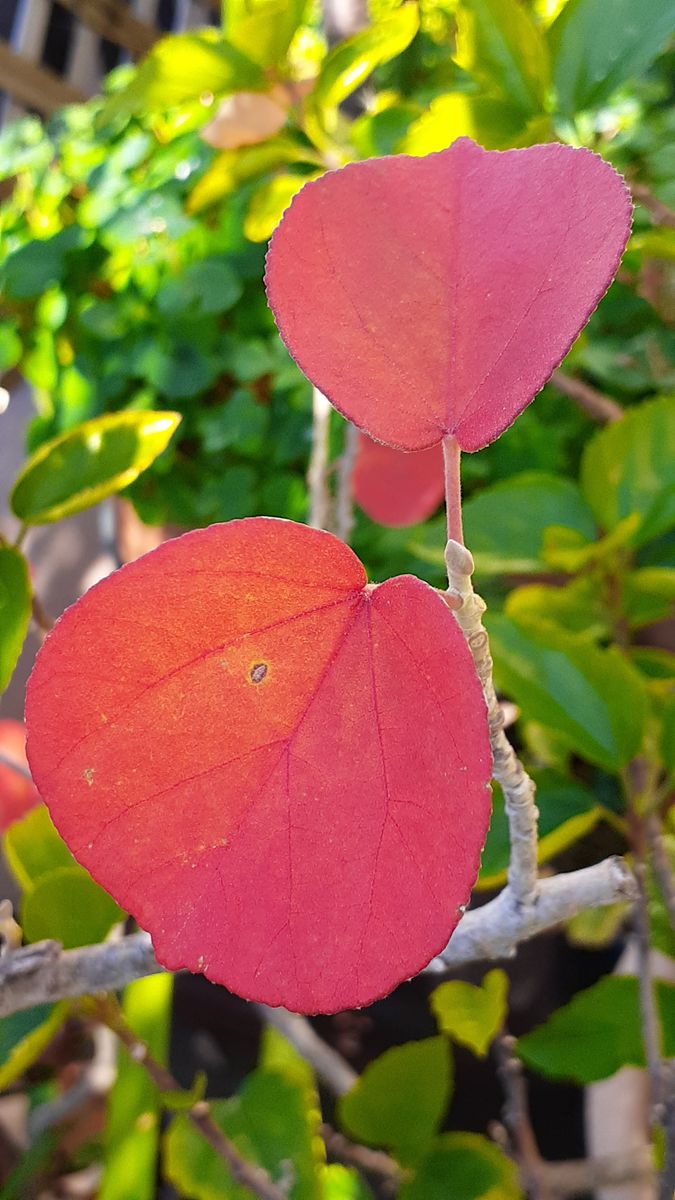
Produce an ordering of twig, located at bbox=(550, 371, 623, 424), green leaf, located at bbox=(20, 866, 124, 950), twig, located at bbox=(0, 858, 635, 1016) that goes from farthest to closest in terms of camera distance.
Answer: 1. twig, located at bbox=(550, 371, 623, 424)
2. green leaf, located at bbox=(20, 866, 124, 950)
3. twig, located at bbox=(0, 858, 635, 1016)

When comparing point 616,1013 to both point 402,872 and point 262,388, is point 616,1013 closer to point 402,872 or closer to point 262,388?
point 402,872

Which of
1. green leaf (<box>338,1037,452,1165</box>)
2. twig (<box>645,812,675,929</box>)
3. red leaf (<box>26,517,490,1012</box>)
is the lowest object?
green leaf (<box>338,1037,452,1165</box>)

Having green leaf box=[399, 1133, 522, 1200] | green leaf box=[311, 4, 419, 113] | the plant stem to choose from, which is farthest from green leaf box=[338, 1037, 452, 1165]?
green leaf box=[311, 4, 419, 113]

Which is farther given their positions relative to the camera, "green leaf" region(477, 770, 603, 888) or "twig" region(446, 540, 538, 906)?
"green leaf" region(477, 770, 603, 888)

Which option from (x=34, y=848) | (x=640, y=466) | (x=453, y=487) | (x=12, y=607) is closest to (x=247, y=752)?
(x=453, y=487)

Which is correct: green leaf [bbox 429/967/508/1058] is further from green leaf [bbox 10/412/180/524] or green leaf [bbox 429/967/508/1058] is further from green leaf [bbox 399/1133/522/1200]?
green leaf [bbox 10/412/180/524]

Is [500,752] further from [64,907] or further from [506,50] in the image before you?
[506,50]

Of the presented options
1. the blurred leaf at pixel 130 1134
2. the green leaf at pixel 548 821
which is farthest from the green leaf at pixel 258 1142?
the green leaf at pixel 548 821
